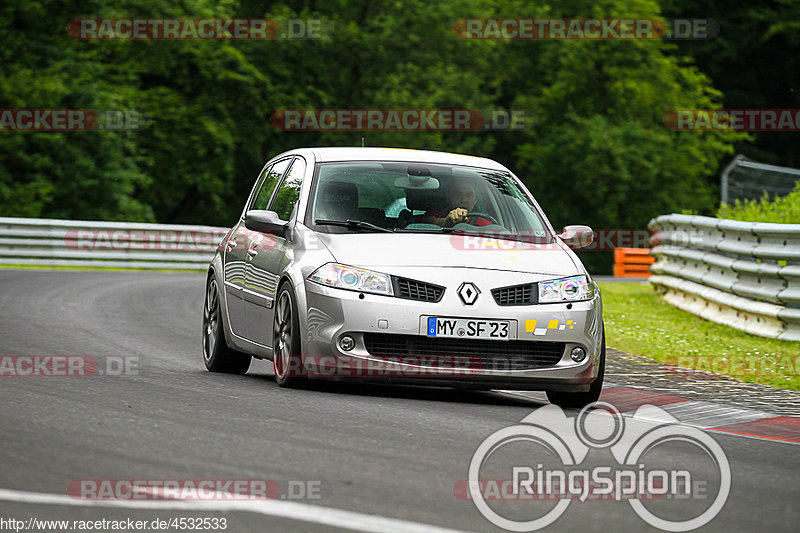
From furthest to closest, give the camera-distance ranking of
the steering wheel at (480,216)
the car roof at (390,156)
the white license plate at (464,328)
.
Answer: the car roof at (390,156) → the steering wheel at (480,216) → the white license plate at (464,328)

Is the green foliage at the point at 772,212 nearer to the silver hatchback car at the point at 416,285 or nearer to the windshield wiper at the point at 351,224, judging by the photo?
the silver hatchback car at the point at 416,285

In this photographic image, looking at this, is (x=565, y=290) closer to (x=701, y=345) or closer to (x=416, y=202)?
(x=416, y=202)

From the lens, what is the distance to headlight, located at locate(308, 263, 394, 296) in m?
8.73

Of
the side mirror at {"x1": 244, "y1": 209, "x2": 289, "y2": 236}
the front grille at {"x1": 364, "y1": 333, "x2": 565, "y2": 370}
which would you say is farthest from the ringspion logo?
the side mirror at {"x1": 244, "y1": 209, "x2": 289, "y2": 236}

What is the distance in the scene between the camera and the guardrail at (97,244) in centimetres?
2977

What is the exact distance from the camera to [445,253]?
904 centimetres

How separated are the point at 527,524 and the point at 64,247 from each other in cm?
2636

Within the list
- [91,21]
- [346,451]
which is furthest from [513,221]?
[91,21]

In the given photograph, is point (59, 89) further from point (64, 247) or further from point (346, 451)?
point (346, 451)

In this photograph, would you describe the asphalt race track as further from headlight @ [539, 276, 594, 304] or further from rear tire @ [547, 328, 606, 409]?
headlight @ [539, 276, 594, 304]

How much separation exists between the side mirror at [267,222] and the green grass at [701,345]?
3858 millimetres

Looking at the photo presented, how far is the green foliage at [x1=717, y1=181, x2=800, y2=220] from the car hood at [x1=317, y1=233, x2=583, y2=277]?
8.78 m

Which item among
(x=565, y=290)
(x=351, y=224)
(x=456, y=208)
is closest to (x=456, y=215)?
(x=456, y=208)

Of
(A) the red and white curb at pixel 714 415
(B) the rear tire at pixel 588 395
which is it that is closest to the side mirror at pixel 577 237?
(B) the rear tire at pixel 588 395
